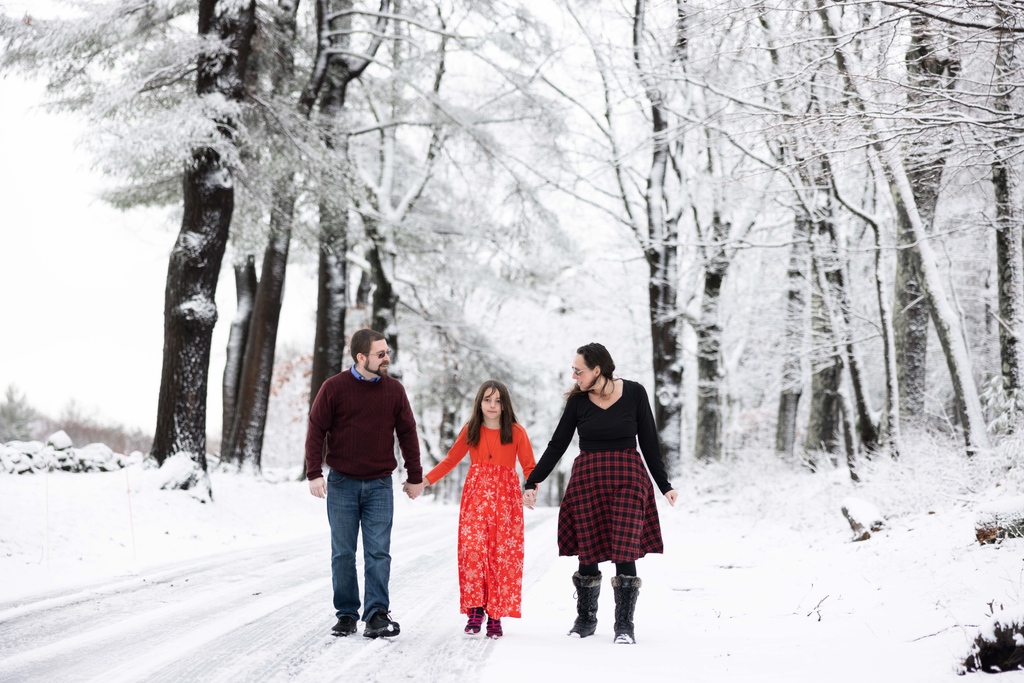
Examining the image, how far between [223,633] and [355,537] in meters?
1.01

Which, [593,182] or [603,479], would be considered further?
[593,182]

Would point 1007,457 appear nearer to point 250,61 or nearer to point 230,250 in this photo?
point 250,61

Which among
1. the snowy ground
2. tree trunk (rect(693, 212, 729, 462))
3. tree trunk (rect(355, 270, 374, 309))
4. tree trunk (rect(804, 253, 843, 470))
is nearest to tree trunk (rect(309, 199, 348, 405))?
tree trunk (rect(355, 270, 374, 309))

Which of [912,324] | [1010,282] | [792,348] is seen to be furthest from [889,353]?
[792,348]

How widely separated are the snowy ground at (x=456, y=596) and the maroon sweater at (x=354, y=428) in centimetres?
112

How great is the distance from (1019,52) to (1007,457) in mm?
3983

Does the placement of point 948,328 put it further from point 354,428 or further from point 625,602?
point 354,428

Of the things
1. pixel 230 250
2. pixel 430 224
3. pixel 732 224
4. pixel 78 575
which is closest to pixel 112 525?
pixel 78 575

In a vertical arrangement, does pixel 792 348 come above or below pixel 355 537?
above

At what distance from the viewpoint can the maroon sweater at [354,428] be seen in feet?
18.1

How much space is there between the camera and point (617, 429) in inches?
216

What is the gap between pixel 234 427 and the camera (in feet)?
59.9

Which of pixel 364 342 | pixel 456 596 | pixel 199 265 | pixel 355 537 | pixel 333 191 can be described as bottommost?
pixel 456 596

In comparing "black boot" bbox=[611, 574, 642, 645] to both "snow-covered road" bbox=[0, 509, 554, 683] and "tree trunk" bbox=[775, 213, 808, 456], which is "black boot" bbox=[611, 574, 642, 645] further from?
"tree trunk" bbox=[775, 213, 808, 456]
